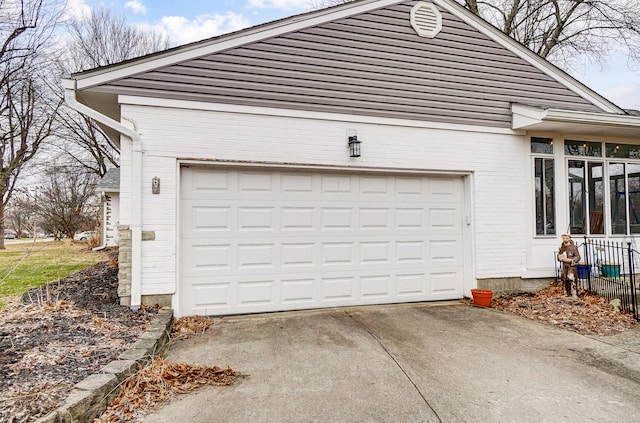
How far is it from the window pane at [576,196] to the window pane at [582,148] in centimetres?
18

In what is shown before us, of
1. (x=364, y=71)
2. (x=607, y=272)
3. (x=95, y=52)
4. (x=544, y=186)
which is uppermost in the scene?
(x=95, y=52)

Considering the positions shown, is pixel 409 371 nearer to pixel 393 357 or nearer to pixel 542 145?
pixel 393 357

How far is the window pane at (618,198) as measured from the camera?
7012 millimetres

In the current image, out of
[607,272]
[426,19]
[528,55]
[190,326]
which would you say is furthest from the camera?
[528,55]

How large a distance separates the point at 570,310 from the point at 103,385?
5.92 meters

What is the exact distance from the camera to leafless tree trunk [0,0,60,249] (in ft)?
42.9

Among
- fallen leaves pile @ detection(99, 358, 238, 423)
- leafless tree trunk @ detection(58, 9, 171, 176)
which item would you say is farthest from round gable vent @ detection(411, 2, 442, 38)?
leafless tree trunk @ detection(58, 9, 171, 176)

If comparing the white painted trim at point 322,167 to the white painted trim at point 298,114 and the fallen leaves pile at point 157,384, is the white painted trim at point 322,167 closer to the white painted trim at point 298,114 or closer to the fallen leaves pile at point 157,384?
the white painted trim at point 298,114

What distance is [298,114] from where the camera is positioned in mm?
5566

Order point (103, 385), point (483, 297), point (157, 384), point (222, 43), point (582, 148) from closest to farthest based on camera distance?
point (103, 385) < point (157, 384) < point (222, 43) < point (483, 297) < point (582, 148)

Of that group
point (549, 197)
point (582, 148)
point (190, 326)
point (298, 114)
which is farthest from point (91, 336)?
point (582, 148)

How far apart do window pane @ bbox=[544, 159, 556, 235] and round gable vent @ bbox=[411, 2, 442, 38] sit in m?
3.13

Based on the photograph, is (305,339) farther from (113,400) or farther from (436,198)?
(436,198)

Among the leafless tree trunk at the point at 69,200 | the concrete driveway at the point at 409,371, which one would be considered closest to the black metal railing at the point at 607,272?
the concrete driveway at the point at 409,371
